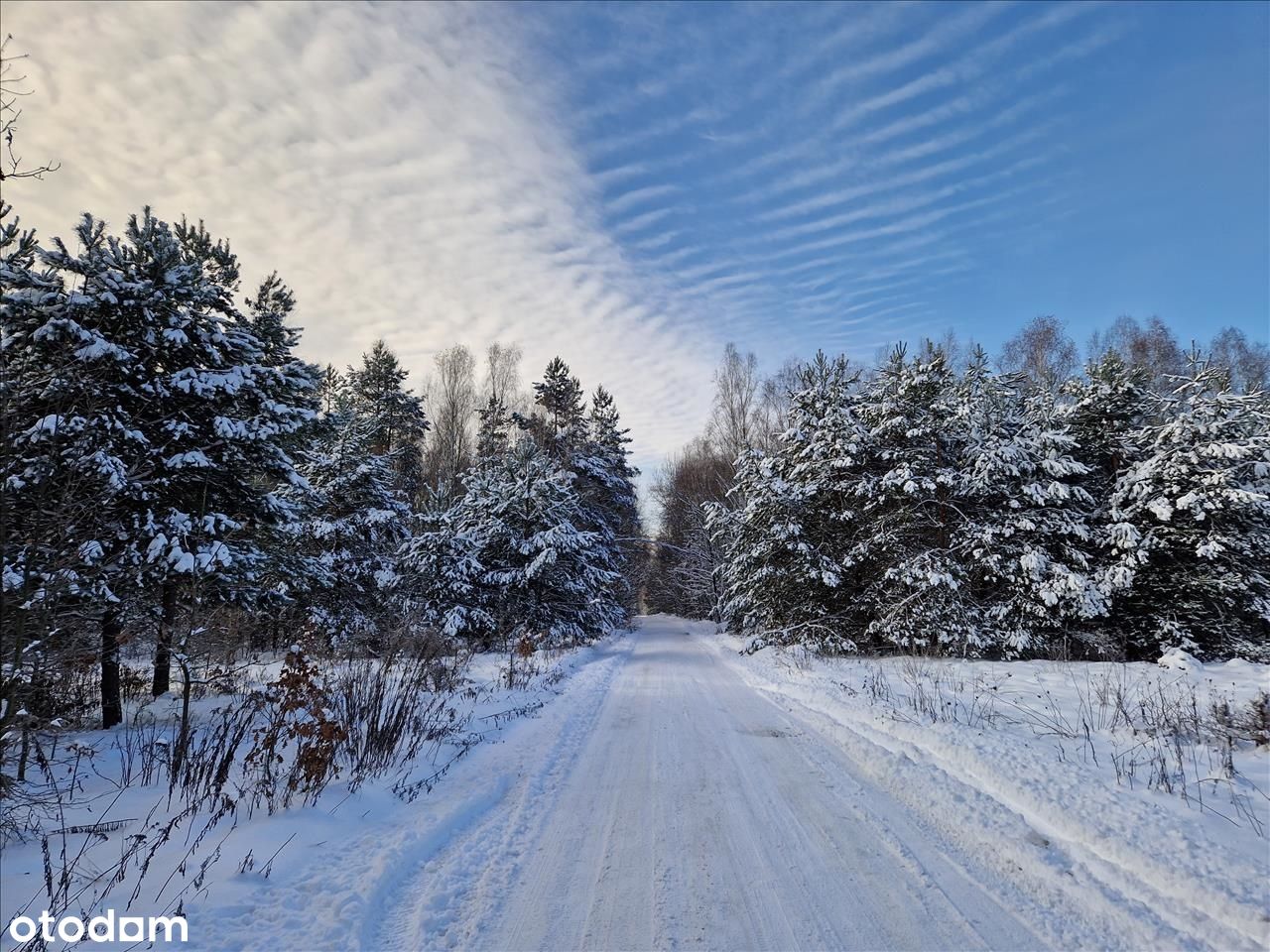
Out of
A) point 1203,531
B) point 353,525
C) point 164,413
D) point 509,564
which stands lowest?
point 509,564

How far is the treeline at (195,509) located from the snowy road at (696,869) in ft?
Answer: 8.42

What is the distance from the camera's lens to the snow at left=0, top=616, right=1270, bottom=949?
9.25 feet

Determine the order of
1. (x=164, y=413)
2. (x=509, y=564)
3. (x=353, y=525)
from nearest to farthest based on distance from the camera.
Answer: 1. (x=164, y=413)
2. (x=353, y=525)
3. (x=509, y=564)

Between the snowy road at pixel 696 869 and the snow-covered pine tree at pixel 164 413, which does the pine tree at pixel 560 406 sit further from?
the snowy road at pixel 696 869

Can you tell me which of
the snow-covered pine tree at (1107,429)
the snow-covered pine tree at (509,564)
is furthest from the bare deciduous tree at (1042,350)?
the snow-covered pine tree at (509,564)

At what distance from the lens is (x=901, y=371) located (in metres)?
14.3

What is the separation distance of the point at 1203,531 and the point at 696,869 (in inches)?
546

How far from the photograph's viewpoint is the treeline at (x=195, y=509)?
3.86m

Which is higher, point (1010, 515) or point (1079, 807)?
point (1010, 515)

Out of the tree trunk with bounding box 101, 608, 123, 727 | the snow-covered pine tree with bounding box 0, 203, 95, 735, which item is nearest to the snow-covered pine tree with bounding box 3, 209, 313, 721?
the tree trunk with bounding box 101, 608, 123, 727

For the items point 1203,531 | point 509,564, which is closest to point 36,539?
point 509,564

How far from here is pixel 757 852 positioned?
12.1ft

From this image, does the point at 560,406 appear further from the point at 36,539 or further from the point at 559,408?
the point at 36,539

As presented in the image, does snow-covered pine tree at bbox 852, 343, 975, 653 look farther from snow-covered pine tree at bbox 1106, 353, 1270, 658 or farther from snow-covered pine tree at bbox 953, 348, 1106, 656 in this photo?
snow-covered pine tree at bbox 1106, 353, 1270, 658
